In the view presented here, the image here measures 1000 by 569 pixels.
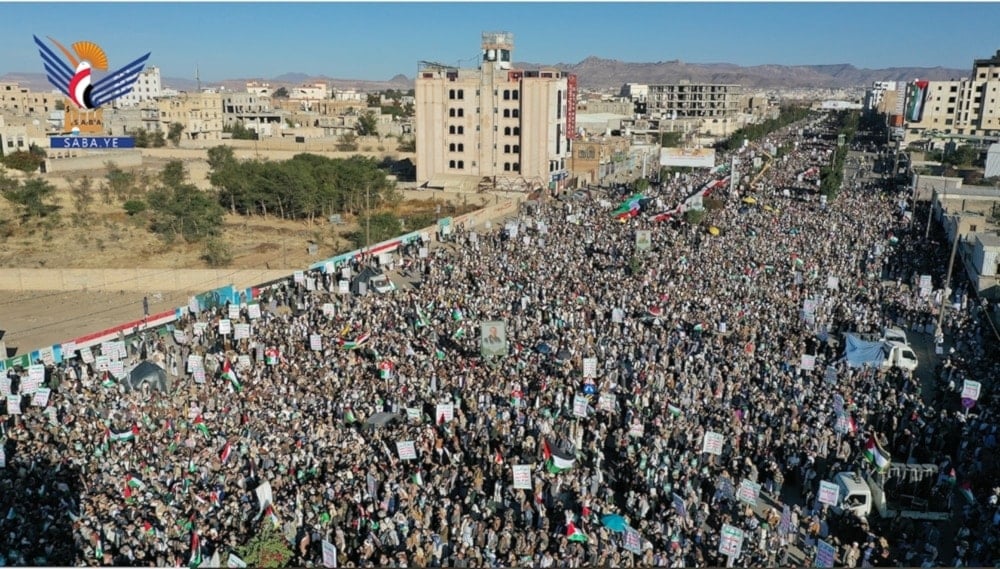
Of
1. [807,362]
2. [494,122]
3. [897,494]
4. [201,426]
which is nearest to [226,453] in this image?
[201,426]

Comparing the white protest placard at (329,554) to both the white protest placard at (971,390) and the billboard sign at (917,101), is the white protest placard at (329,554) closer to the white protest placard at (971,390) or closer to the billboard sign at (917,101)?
the white protest placard at (971,390)

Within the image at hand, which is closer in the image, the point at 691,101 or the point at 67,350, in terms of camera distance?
the point at 67,350

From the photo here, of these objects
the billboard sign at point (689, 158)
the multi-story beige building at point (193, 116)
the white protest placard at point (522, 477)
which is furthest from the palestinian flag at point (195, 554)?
the multi-story beige building at point (193, 116)

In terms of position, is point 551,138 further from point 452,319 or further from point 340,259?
point 452,319

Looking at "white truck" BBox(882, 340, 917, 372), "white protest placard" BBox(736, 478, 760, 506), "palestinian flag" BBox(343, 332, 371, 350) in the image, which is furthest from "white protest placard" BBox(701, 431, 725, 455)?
"palestinian flag" BBox(343, 332, 371, 350)

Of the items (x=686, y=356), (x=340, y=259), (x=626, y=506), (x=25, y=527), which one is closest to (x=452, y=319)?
(x=686, y=356)

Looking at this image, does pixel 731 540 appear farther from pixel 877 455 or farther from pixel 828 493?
pixel 877 455

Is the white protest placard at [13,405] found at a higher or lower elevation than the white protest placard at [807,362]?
lower
